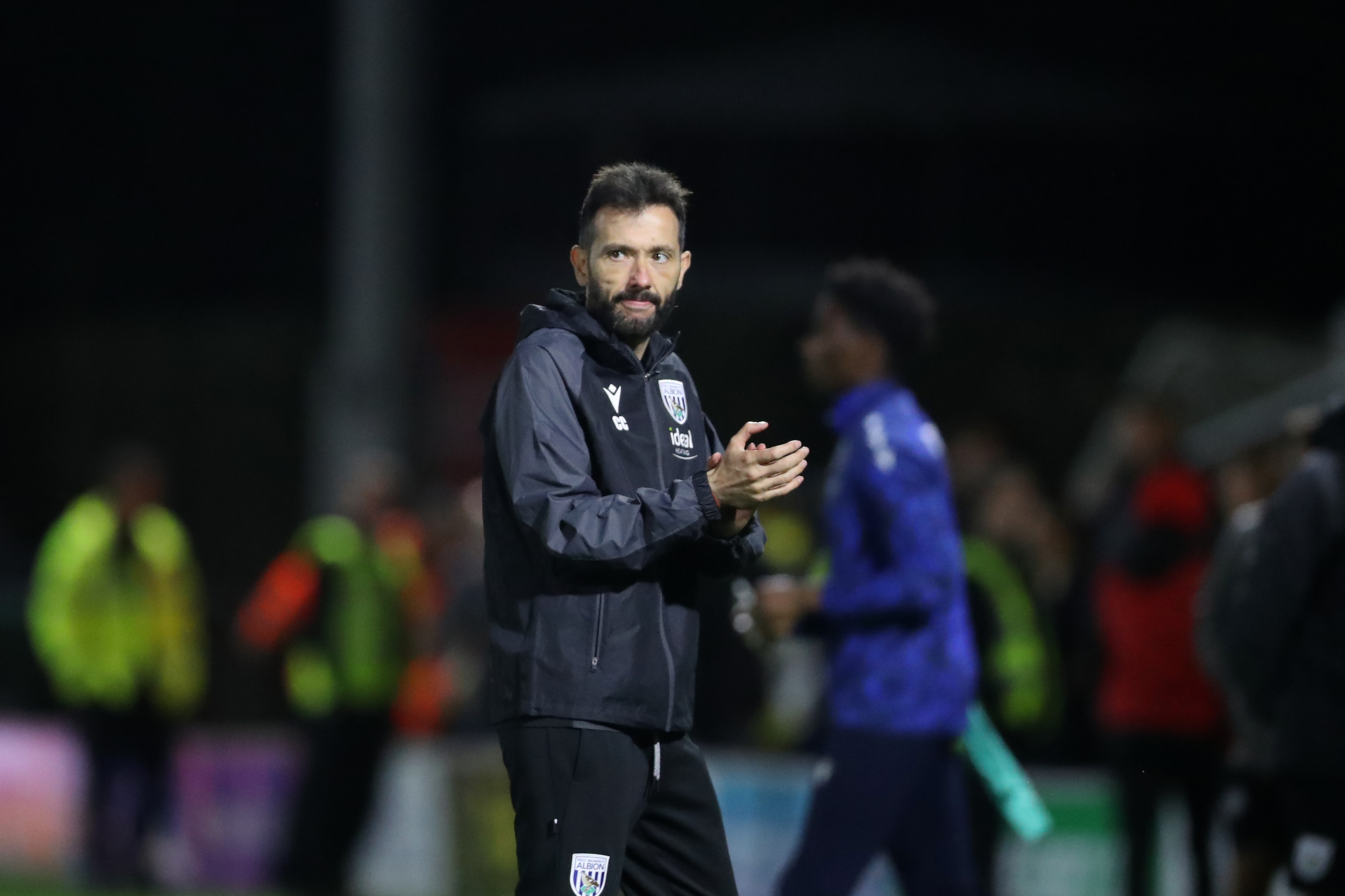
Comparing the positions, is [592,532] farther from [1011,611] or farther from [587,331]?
[1011,611]

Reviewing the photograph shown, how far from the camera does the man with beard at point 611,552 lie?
13.4 ft

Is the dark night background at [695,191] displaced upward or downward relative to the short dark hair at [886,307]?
upward

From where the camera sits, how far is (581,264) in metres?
4.40

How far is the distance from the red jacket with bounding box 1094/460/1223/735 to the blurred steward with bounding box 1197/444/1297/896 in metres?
0.79

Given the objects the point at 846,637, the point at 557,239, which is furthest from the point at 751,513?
the point at 557,239

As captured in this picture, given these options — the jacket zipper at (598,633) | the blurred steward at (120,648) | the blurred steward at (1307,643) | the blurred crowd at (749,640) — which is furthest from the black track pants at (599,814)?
the blurred steward at (120,648)

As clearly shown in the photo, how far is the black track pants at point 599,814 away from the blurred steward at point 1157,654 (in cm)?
407

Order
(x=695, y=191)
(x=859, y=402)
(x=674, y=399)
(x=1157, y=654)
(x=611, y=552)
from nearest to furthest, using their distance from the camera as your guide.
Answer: (x=611, y=552)
(x=674, y=399)
(x=859, y=402)
(x=1157, y=654)
(x=695, y=191)

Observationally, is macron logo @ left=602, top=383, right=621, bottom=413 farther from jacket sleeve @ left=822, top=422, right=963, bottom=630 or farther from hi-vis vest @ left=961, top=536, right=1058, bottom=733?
hi-vis vest @ left=961, top=536, right=1058, bottom=733

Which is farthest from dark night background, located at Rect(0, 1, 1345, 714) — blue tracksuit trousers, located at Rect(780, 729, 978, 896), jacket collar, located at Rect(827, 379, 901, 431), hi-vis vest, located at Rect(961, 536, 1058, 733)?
blue tracksuit trousers, located at Rect(780, 729, 978, 896)

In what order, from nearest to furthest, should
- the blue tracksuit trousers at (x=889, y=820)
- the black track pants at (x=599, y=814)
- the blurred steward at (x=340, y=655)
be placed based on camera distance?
the black track pants at (x=599, y=814), the blue tracksuit trousers at (x=889, y=820), the blurred steward at (x=340, y=655)

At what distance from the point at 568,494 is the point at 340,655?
6.46 metres

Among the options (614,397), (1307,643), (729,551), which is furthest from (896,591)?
(614,397)

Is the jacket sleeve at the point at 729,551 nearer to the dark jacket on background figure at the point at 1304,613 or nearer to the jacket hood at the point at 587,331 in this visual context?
the jacket hood at the point at 587,331
